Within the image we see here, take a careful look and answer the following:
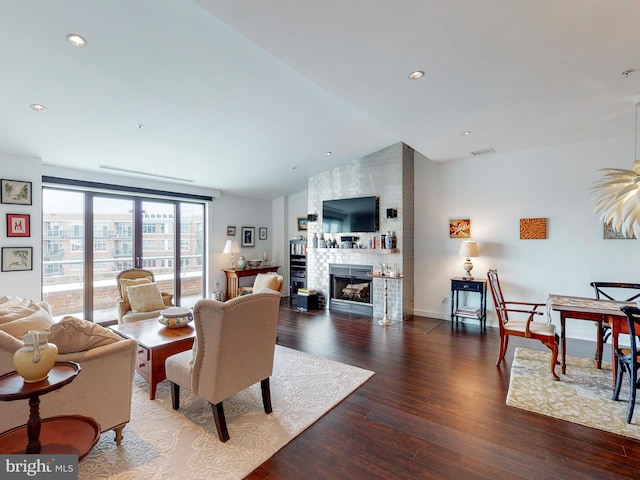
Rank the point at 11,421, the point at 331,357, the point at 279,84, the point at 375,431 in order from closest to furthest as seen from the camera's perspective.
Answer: the point at 11,421
the point at 375,431
the point at 279,84
the point at 331,357

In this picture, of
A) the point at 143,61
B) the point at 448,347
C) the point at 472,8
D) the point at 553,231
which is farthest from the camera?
the point at 553,231

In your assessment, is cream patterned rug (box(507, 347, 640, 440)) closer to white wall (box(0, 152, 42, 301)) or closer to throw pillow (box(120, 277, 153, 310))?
throw pillow (box(120, 277, 153, 310))

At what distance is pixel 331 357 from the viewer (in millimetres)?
3727

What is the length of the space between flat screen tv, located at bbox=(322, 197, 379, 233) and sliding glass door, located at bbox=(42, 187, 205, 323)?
3024mm

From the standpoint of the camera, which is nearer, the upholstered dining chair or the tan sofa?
the tan sofa

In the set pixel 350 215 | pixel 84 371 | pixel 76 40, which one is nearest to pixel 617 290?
pixel 350 215

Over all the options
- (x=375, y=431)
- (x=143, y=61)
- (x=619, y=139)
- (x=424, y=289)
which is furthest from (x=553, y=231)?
(x=143, y=61)

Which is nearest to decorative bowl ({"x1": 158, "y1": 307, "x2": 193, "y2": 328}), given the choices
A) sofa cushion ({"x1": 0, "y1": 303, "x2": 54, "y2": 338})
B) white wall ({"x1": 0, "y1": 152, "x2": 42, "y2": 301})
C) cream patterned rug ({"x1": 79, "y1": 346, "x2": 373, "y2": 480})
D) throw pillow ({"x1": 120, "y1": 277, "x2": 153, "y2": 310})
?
cream patterned rug ({"x1": 79, "y1": 346, "x2": 373, "y2": 480})

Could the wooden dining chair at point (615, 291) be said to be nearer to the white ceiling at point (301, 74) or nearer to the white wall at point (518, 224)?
the white wall at point (518, 224)

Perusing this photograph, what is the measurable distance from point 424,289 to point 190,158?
4.84 meters

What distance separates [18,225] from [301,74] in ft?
14.3

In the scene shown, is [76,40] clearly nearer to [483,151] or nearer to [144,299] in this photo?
[144,299]

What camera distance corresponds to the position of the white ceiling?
2.08 metres

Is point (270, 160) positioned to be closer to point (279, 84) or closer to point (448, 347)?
point (279, 84)
